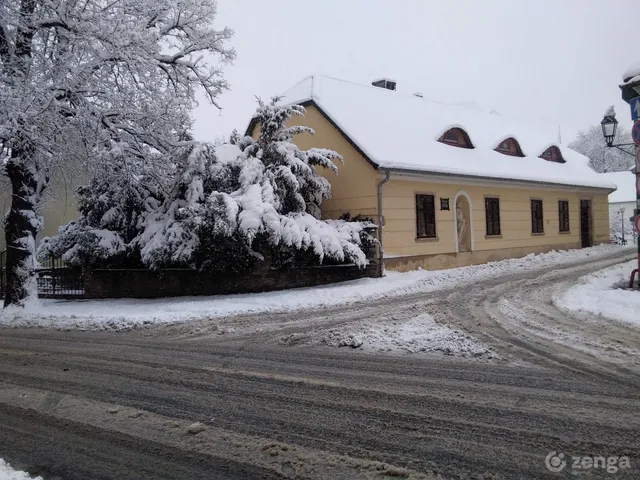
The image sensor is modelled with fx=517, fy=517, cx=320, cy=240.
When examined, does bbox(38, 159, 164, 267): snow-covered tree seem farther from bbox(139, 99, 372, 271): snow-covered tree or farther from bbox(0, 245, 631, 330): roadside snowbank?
bbox(0, 245, 631, 330): roadside snowbank

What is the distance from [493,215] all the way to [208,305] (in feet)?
42.9

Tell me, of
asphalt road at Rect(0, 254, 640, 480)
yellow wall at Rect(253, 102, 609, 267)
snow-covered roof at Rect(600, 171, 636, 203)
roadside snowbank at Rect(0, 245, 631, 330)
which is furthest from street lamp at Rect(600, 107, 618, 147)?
snow-covered roof at Rect(600, 171, 636, 203)

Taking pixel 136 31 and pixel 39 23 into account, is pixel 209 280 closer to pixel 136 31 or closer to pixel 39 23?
pixel 136 31

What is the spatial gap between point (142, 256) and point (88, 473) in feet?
33.7

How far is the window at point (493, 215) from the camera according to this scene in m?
20.2

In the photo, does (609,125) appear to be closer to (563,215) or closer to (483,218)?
(483,218)

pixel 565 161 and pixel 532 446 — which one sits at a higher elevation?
pixel 565 161

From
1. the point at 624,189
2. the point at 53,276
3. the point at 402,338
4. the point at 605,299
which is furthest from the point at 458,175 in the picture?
the point at 624,189

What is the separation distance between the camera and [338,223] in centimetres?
1481

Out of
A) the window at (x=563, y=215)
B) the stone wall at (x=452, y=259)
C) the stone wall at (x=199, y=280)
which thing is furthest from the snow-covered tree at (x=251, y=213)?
the window at (x=563, y=215)

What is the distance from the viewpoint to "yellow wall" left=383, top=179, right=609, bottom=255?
1661 cm

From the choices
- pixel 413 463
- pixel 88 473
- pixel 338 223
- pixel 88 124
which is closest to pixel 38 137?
pixel 88 124

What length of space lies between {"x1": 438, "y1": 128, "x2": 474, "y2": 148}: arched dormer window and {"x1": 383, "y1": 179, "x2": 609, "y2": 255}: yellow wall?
2.02 meters

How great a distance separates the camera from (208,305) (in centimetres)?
1180
